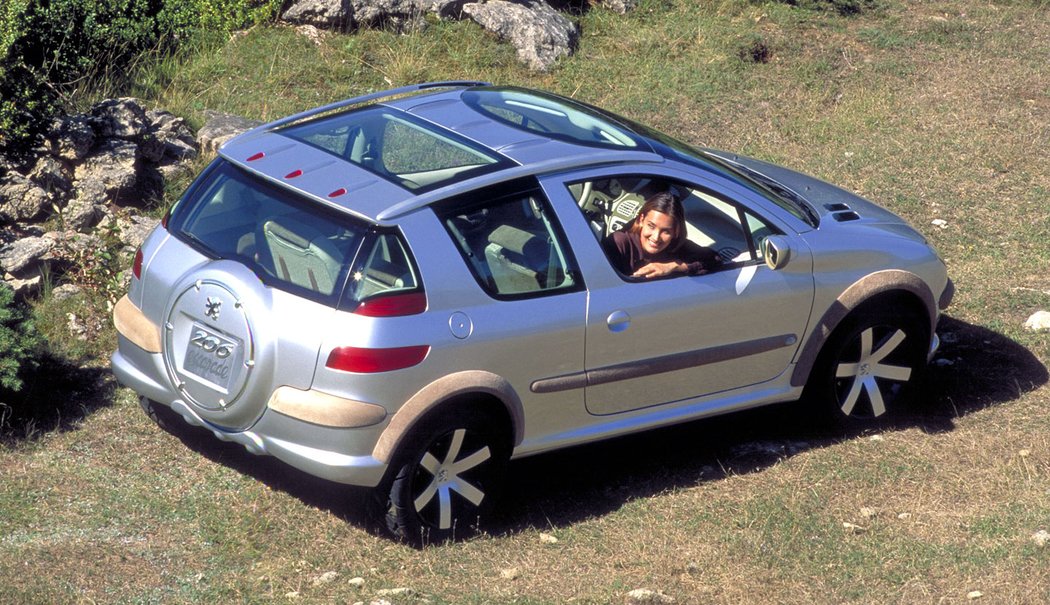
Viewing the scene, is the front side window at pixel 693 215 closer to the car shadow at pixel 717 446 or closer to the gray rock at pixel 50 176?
the car shadow at pixel 717 446

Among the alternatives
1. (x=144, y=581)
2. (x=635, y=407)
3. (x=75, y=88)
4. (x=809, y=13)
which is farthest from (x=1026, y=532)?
(x=809, y=13)

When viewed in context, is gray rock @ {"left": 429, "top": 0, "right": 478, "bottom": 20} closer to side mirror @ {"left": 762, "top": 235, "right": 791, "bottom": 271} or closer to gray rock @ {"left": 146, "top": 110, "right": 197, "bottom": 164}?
gray rock @ {"left": 146, "top": 110, "right": 197, "bottom": 164}

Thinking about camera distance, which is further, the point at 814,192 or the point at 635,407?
the point at 814,192

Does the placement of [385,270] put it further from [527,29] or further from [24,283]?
[527,29]

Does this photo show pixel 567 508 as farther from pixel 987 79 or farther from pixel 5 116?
pixel 987 79

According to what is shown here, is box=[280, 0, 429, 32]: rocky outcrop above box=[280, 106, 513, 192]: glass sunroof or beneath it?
beneath

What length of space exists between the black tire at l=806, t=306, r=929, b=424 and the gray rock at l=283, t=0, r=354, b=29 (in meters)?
6.15

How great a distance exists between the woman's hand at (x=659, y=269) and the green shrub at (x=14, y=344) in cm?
293

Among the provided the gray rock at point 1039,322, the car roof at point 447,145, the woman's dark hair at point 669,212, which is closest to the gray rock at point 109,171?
the car roof at point 447,145

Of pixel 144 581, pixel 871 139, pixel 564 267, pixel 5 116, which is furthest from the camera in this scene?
pixel 871 139

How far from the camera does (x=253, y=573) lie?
481cm

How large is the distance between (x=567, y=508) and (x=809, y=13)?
8.45m

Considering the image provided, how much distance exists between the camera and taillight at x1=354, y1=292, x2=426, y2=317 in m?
4.61

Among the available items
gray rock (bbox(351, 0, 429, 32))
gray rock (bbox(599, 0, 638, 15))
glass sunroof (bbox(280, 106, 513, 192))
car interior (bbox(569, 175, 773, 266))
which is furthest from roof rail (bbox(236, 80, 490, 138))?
gray rock (bbox(599, 0, 638, 15))
